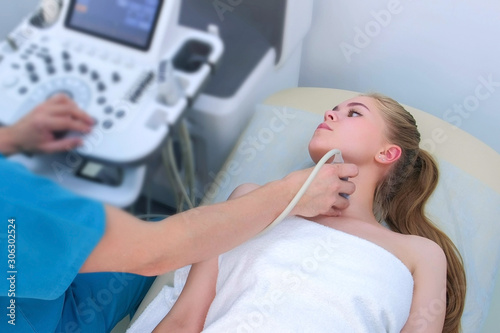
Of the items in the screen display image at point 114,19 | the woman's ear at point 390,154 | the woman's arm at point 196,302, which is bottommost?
the woman's arm at point 196,302

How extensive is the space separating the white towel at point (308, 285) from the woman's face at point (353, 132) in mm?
130

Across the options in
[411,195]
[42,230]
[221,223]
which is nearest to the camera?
[42,230]

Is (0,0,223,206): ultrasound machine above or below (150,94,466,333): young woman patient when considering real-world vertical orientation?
above

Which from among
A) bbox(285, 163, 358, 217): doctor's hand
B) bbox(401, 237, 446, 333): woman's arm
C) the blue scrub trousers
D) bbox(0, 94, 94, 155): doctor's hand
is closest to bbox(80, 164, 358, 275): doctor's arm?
bbox(285, 163, 358, 217): doctor's hand

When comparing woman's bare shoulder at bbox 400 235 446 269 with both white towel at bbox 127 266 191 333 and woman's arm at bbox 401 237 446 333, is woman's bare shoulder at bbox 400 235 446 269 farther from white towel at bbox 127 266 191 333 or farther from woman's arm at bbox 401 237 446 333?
white towel at bbox 127 266 191 333

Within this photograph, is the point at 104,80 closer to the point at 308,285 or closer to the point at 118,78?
the point at 118,78

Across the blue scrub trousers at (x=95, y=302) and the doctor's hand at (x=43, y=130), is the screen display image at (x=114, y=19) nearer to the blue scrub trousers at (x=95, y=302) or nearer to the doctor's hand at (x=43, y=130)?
the doctor's hand at (x=43, y=130)

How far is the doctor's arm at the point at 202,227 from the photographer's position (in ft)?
1.88

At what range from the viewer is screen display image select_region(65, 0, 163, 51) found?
1.53ft

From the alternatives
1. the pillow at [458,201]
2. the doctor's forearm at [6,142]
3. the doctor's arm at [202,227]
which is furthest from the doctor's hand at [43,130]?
the pillow at [458,201]

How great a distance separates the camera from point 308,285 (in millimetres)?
783

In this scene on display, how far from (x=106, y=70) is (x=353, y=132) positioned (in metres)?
0.50

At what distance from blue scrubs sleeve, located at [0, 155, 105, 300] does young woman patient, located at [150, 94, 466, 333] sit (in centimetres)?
27

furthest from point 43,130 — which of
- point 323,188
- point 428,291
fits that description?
point 428,291
